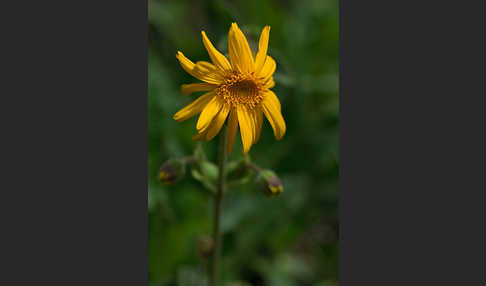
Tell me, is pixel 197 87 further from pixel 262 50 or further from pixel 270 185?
pixel 270 185

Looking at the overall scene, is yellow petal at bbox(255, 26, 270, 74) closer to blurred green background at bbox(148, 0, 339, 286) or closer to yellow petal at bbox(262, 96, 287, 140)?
yellow petal at bbox(262, 96, 287, 140)

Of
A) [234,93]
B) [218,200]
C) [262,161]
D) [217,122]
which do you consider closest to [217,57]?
[234,93]

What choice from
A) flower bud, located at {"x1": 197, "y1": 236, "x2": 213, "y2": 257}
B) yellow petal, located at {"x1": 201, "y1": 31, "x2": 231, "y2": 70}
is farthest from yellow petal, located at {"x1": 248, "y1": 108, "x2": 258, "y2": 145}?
flower bud, located at {"x1": 197, "y1": 236, "x2": 213, "y2": 257}

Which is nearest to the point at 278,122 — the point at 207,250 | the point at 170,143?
the point at 207,250

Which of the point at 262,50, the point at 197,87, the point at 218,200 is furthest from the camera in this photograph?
the point at 218,200

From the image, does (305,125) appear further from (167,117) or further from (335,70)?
(167,117)

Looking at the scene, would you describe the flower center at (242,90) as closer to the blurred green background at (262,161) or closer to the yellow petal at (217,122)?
the yellow petal at (217,122)

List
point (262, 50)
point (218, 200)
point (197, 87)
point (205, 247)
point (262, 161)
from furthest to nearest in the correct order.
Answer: point (262, 161), point (205, 247), point (218, 200), point (197, 87), point (262, 50)
